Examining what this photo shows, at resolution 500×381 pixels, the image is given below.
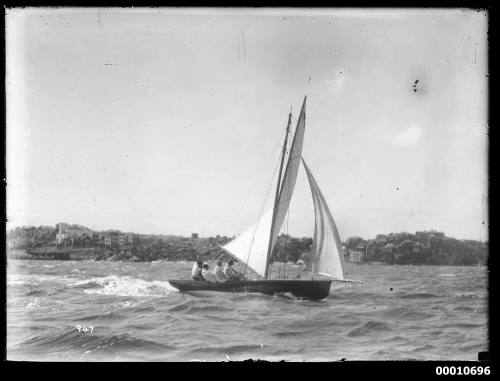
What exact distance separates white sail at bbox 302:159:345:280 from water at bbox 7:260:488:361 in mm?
1499

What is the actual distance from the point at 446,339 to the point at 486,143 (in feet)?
12.4

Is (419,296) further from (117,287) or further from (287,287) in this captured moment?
(117,287)

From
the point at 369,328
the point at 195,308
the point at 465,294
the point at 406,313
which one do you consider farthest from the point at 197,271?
the point at 465,294

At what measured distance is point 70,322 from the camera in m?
9.47

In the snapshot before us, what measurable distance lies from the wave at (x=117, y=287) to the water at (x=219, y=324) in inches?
1.2

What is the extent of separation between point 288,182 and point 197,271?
351 cm

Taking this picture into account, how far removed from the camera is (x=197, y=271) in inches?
519

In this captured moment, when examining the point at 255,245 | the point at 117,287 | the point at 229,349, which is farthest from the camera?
the point at 255,245

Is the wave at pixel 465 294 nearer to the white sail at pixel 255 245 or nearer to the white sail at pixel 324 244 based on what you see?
the white sail at pixel 324 244

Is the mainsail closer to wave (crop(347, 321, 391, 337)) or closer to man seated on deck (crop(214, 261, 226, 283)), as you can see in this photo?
man seated on deck (crop(214, 261, 226, 283))

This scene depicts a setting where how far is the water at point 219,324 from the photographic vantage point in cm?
887

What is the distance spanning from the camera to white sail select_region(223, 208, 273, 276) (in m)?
12.2
